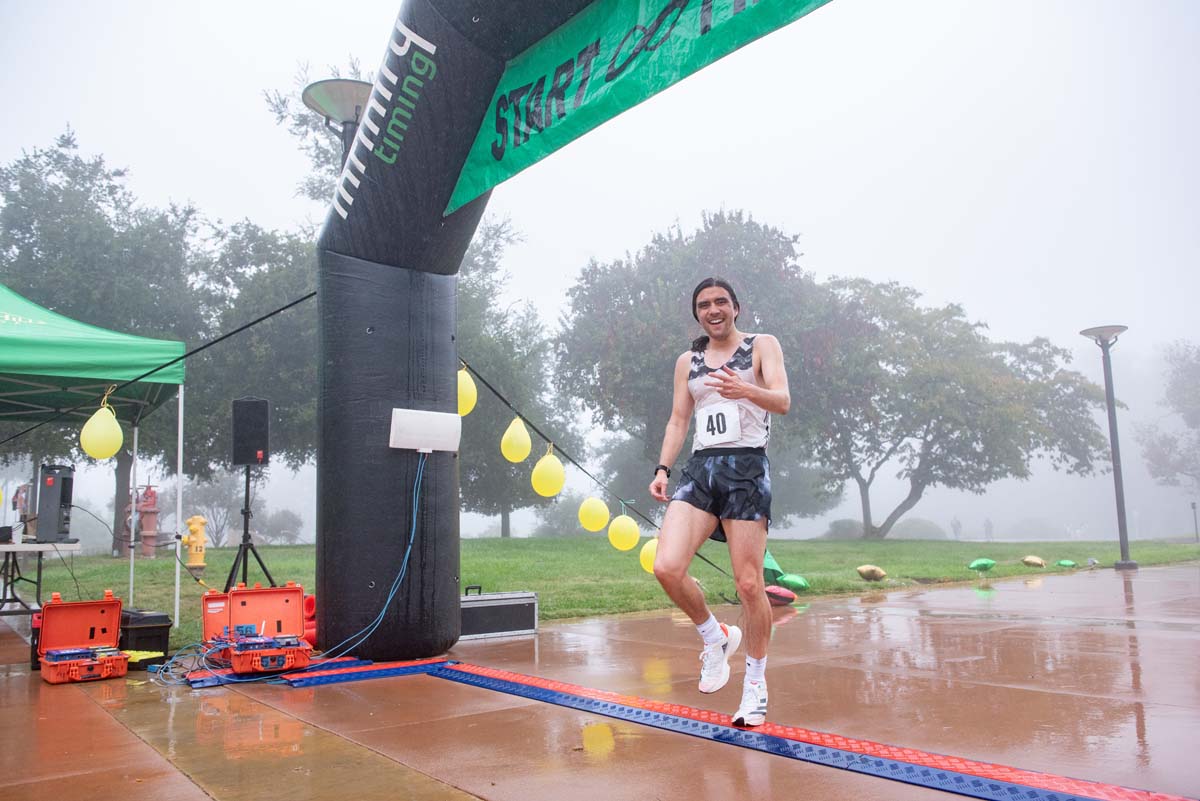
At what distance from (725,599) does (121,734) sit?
21.0 feet

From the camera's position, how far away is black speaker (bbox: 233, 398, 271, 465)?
682 cm

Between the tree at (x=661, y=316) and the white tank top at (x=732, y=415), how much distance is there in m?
22.3

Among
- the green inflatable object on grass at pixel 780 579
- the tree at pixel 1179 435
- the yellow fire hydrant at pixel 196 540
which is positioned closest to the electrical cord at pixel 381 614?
the green inflatable object on grass at pixel 780 579

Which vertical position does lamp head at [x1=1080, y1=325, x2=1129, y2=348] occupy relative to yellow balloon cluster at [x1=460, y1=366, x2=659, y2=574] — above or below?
above

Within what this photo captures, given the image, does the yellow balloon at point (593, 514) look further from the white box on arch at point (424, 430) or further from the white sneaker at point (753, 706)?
the white sneaker at point (753, 706)

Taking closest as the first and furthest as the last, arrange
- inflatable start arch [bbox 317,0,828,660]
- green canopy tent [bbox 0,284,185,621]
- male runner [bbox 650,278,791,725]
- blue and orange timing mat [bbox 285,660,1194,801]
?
blue and orange timing mat [bbox 285,660,1194,801] < male runner [bbox 650,278,791,725] < inflatable start arch [bbox 317,0,828,660] < green canopy tent [bbox 0,284,185,621]

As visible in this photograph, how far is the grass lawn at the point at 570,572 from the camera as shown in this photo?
948 cm

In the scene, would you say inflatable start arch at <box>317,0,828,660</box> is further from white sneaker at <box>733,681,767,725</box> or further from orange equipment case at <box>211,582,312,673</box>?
white sneaker at <box>733,681,767,725</box>

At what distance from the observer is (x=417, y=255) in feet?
17.4

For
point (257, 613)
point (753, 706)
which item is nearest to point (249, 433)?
point (257, 613)

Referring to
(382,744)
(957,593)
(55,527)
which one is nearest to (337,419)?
(382,744)

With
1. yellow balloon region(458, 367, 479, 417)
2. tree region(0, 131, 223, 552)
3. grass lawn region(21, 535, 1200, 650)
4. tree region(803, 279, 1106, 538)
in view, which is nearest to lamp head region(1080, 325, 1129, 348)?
grass lawn region(21, 535, 1200, 650)

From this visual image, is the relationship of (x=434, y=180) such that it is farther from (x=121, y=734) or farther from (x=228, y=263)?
(x=228, y=263)

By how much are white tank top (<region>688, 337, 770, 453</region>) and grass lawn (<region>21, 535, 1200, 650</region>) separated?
4.86 metres
